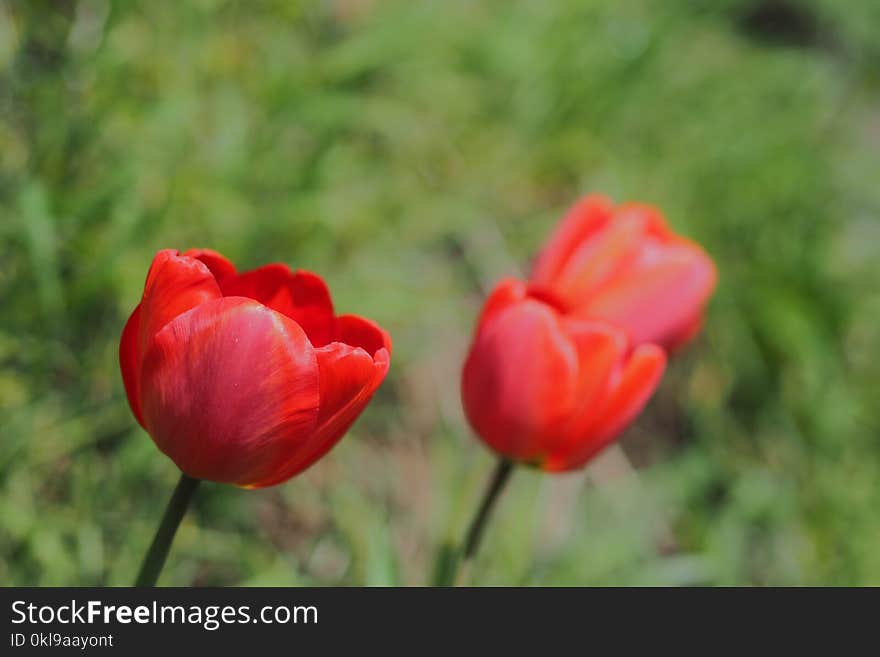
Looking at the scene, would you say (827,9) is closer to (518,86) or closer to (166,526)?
(518,86)

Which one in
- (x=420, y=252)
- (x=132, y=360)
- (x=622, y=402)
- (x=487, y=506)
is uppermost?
(x=132, y=360)

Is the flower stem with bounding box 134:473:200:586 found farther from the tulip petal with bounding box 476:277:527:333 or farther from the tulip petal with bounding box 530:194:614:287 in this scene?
the tulip petal with bounding box 530:194:614:287

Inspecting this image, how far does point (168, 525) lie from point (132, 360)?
0.13m

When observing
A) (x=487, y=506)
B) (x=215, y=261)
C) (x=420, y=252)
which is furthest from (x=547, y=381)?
A: (x=420, y=252)

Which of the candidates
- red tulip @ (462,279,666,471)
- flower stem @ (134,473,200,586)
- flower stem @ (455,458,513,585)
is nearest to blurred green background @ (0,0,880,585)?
flower stem @ (455,458,513,585)

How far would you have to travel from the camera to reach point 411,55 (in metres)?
2.36

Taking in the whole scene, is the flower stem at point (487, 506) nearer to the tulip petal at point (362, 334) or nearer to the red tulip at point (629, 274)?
the red tulip at point (629, 274)

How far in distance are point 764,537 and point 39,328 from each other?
151 cm

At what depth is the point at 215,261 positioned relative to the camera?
2.77 feet

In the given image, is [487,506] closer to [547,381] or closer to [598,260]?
[547,381]

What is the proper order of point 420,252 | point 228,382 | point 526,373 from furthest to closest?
point 420,252 < point 526,373 < point 228,382

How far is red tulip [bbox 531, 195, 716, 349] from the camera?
3.88 feet

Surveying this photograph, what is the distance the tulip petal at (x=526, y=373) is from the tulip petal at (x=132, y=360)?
357 millimetres

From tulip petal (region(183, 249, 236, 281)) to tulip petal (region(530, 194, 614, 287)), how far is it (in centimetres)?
49
